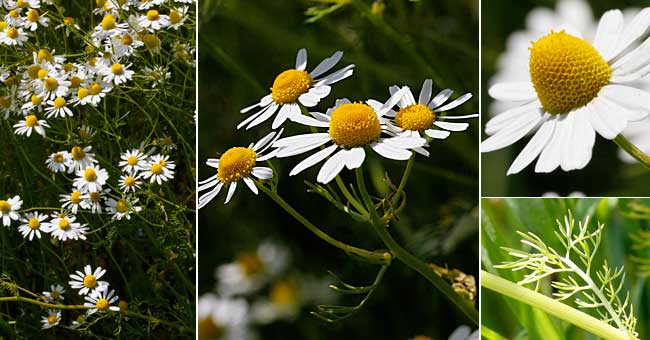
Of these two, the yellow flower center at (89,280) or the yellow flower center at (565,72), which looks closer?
the yellow flower center at (565,72)

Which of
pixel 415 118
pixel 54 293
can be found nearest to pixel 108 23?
pixel 54 293

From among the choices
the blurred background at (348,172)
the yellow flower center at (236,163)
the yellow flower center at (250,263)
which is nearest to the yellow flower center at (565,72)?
the blurred background at (348,172)

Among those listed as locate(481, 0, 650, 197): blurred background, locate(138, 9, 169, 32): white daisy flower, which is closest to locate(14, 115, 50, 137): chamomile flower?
locate(138, 9, 169, 32): white daisy flower

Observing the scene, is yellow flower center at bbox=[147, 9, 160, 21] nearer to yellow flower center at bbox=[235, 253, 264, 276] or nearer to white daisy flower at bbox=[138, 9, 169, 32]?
white daisy flower at bbox=[138, 9, 169, 32]

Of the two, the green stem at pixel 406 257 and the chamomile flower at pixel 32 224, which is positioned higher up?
the chamomile flower at pixel 32 224

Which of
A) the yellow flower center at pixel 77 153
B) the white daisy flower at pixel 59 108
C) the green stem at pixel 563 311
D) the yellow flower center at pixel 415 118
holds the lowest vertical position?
the green stem at pixel 563 311

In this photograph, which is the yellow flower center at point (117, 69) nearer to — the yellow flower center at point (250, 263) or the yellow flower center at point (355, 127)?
the yellow flower center at point (250, 263)

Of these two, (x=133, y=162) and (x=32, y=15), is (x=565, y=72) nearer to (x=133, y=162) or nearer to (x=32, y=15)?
(x=133, y=162)
